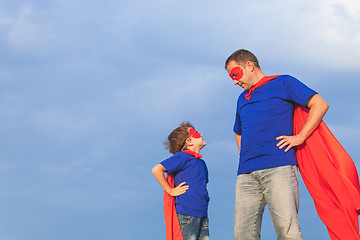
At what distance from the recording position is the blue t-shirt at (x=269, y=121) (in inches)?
169

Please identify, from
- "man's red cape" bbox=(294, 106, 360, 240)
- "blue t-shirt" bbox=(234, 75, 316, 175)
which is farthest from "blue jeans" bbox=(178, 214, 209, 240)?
"man's red cape" bbox=(294, 106, 360, 240)

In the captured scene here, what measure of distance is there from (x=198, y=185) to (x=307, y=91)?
2201mm

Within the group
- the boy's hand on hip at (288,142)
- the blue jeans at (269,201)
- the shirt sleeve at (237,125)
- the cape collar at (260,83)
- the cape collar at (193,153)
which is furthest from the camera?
the cape collar at (193,153)

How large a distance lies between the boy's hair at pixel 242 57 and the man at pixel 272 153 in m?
0.18

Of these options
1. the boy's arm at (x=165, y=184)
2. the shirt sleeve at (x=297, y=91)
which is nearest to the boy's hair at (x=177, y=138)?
the boy's arm at (x=165, y=184)

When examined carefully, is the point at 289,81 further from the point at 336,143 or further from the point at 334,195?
the point at 334,195

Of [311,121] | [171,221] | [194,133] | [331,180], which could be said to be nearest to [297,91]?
[311,121]

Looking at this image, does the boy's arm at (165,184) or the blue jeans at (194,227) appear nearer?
the blue jeans at (194,227)

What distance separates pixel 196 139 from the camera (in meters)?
6.36

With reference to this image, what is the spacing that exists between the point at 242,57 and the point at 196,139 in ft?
6.31

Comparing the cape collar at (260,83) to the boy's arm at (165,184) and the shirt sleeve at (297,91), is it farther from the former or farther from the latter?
the boy's arm at (165,184)

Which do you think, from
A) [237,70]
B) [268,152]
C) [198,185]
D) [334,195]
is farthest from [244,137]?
[198,185]

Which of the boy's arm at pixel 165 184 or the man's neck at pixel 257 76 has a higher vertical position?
the man's neck at pixel 257 76

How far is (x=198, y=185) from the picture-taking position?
5969 mm
